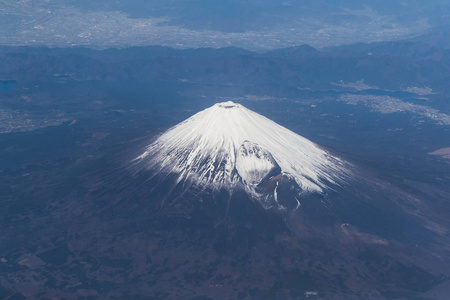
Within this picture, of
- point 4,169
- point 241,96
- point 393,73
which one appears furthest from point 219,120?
point 393,73

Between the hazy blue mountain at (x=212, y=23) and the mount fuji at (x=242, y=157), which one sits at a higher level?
the hazy blue mountain at (x=212, y=23)

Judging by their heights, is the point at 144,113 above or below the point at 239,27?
below

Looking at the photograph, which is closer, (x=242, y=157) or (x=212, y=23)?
(x=242, y=157)

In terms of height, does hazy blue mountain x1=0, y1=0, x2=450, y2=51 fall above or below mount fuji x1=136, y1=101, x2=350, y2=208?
above

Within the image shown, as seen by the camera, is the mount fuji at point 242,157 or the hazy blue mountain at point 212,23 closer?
the mount fuji at point 242,157

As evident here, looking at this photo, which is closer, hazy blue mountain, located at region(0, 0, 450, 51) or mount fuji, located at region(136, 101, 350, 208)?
mount fuji, located at region(136, 101, 350, 208)

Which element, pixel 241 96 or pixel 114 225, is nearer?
pixel 114 225

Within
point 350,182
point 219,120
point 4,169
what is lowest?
point 4,169

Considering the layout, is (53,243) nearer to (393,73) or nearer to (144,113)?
(144,113)
